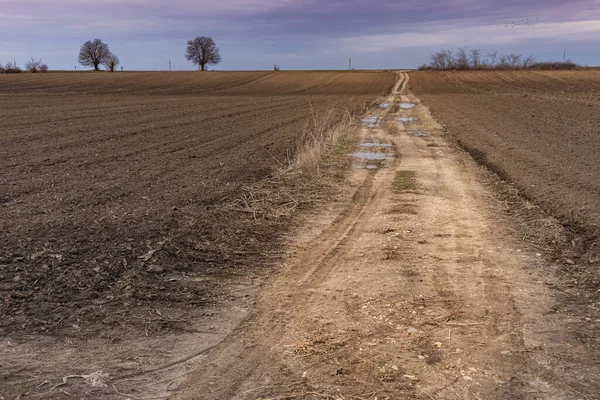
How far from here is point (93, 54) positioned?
104688 millimetres

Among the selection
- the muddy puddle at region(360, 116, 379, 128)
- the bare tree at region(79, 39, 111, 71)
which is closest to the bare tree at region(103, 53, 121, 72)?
the bare tree at region(79, 39, 111, 71)

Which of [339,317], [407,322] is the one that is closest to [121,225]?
[339,317]

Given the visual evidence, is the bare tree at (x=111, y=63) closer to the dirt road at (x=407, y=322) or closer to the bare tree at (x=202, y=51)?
the bare tree at (x=202, y=51)

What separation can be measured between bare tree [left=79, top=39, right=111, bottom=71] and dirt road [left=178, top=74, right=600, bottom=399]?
355 ft

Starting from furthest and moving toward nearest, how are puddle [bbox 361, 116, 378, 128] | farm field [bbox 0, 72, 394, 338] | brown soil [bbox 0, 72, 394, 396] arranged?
puddle [bbox 361, 116, 378, 128] → farm field [bbox 0, 72, 394, 338] → brown soil [bbox 0, 72, 394, 396]

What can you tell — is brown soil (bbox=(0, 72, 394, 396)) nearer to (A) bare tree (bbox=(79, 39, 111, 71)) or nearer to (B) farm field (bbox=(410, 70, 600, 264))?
(B) farm field (bbox=(410, 70, 600, 264))

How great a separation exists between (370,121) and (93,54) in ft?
315

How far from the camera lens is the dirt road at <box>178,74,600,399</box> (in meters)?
3.53

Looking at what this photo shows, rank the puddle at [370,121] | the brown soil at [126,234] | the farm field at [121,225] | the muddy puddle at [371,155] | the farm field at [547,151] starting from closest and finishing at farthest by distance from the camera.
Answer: the brown soil at [126,234] < the farm field at [121,225] < the farm field at [547,151] < the muddy puddle at [371,155] < the puddle at [370,121]

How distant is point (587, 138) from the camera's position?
1483 cm

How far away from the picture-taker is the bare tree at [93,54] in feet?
343

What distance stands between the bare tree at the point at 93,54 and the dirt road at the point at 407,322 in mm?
108320

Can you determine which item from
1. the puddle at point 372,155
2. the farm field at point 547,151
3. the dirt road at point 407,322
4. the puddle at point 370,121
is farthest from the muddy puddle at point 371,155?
the puddle at point 370,121

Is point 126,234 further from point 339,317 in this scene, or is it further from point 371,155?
point 371,155
